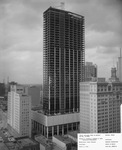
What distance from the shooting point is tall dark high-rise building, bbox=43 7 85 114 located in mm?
6961

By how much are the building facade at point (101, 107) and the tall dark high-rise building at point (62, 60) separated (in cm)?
182

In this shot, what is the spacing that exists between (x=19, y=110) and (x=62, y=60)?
3.09m

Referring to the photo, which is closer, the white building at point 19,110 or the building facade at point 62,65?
the white building at point 19,110

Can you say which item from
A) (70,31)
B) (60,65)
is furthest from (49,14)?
(60,65)

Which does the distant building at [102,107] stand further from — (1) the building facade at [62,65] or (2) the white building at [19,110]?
(2) the white building at [19,110]

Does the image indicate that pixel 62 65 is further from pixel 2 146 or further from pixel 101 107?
pixel 2 146

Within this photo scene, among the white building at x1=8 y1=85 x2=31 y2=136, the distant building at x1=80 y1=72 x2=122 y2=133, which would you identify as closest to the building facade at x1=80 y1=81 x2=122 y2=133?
the distant building at x1=80 y1=72 x2=122 y2=133

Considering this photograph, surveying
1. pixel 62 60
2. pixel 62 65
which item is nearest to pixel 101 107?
pixel 62 65

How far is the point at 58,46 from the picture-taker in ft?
23.7

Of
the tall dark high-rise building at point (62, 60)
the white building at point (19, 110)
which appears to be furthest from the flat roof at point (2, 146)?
the tall dark high-rise building at point (62, 60)

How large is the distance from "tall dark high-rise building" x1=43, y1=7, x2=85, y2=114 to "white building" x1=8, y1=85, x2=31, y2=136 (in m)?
1.62

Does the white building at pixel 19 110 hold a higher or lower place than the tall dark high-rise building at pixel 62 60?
lower

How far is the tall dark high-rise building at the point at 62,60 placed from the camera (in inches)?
274

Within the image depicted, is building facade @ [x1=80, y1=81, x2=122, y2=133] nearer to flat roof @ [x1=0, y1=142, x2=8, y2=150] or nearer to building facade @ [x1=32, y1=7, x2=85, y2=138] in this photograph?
building facade @ [x1=32, y1=7, x2=85, y2=138]
